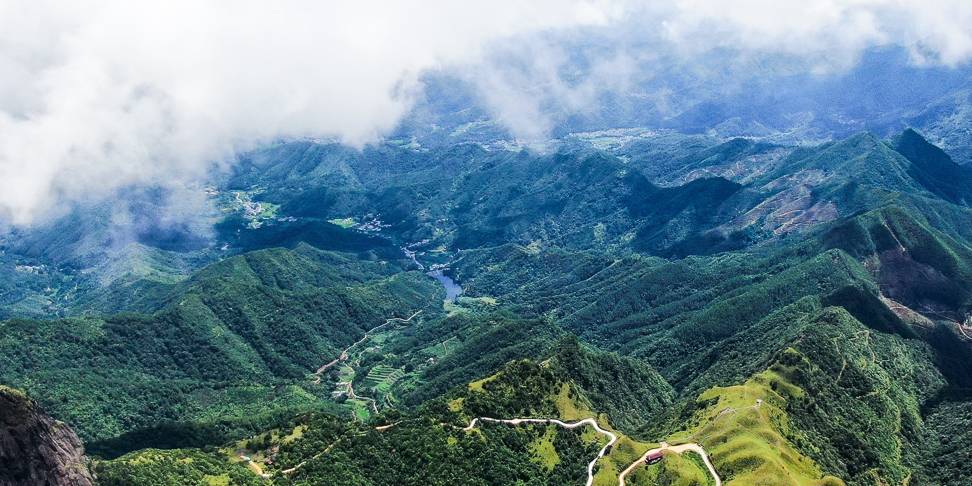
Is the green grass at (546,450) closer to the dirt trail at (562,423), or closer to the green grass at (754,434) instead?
the dirt trail at (562,423)

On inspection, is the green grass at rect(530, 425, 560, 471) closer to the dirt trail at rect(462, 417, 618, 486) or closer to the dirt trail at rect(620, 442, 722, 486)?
the dirt trail at rect(462, 417, 618, 486)

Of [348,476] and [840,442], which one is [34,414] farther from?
[840,442]

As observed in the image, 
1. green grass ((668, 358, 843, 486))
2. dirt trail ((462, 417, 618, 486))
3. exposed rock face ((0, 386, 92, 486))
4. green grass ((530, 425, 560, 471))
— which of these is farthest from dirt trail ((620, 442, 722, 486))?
exposed rock face ((0, 386, 92, 486))

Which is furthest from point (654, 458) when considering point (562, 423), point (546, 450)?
point (562, 423)

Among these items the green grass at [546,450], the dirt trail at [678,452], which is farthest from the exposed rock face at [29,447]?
the dirt trail at [678,452]

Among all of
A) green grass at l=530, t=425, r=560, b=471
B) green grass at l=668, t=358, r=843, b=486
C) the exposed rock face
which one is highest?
the exposed rock face

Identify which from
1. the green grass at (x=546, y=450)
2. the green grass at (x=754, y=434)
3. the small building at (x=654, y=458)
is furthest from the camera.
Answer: the green grass at (x=546, y=450)

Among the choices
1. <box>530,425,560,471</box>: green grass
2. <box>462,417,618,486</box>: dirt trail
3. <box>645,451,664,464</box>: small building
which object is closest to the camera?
<box>645,451,664,464</box>: small building

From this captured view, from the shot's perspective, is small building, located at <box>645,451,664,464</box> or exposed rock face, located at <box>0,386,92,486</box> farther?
small building, located at <box>645,451,664,464</box>

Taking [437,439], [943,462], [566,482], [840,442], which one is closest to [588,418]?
[566,482]
